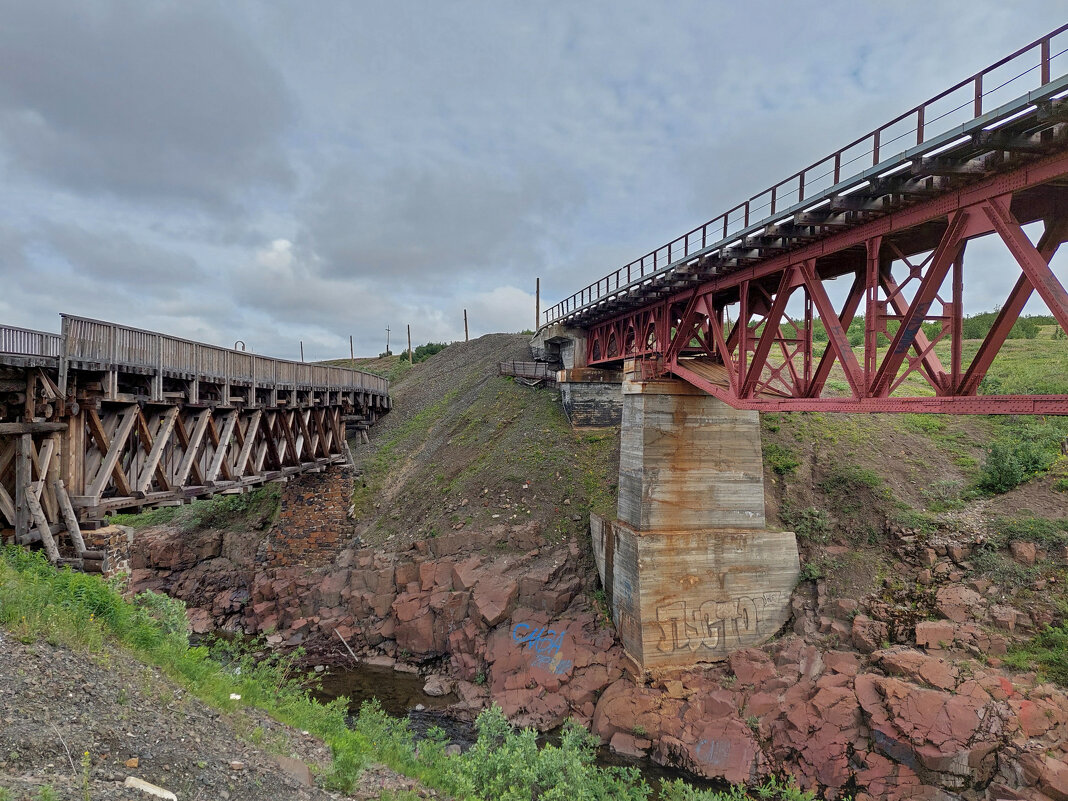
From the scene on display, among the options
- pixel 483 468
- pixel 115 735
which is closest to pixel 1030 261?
pixel 115 735

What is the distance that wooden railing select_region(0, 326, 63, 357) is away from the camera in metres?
10.6

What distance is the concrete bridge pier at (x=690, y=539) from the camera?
59.0ft

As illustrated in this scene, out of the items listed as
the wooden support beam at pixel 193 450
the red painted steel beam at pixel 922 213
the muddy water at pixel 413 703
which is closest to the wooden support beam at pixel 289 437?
the wooden support beam at pixel 193 450

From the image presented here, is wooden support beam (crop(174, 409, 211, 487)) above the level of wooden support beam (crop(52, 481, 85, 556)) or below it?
above

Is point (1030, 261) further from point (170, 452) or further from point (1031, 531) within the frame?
point (170, 452)

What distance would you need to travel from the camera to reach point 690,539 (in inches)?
723

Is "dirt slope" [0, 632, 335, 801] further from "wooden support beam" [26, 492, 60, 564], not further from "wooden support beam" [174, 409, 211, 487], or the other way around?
"wooden support beam" [174, 409, 211, 487]

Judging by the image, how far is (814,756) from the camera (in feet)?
44.7

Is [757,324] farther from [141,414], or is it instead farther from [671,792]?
[141,414]

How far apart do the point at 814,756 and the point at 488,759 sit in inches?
337

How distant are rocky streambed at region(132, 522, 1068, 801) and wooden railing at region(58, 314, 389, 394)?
9.48m

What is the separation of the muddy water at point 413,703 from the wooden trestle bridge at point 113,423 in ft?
26.8

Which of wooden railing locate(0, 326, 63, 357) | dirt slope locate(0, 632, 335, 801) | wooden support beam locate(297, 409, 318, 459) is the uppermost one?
wooden railing locate(0, 326, 63, 357)

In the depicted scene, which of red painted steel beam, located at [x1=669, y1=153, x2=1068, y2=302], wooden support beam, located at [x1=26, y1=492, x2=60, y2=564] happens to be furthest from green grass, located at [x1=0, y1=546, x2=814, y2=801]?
red painted steel beam, located at [x1=669, y1=153, x2=1068, y2=302]
